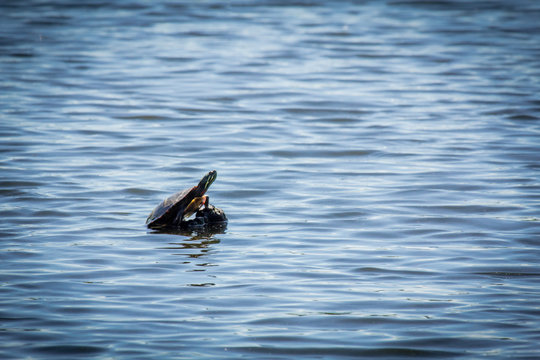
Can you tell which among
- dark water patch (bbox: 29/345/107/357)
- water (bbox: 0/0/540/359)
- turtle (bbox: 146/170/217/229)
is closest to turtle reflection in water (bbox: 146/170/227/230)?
turtle (bbox: 146/170/217/229)

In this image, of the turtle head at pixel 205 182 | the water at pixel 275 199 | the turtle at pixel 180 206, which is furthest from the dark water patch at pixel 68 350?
the turtle head at pixel 205 182

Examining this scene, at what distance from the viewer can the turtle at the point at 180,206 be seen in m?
6.71

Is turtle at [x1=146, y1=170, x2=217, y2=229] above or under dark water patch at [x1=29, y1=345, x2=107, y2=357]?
above

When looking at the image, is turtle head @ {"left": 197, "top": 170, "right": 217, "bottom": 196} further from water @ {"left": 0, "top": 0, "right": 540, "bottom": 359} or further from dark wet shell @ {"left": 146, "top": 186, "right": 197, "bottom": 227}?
water @ {"left": 0, "top": 0, "right": 540, "bottom": 359}

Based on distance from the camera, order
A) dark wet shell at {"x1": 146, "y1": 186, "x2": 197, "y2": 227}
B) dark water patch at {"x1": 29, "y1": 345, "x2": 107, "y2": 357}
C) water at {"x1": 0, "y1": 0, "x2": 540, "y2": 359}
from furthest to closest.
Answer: dark wet shell at {"x1": 146, "y1": 186, "x2": 197, "y2": 227}
water at {"x1": 0, "y1": 0, "x2": 540, "y2": 359}
dark water patch at {"x1": 29, "y1": 345, "x2": 107, "y2": 357}

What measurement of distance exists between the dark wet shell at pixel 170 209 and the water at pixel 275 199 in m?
0.21

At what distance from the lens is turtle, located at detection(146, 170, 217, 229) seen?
6.71 metres

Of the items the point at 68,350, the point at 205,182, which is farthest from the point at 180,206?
the point at 68,350

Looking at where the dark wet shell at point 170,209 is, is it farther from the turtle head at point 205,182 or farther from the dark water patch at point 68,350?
the dark water patch at point 68,350

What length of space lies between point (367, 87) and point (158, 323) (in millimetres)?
10657

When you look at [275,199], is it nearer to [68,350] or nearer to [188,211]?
[188,211]

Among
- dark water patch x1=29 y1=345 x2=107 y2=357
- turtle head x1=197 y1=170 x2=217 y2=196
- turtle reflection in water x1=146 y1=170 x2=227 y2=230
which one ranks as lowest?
dark water patch x1=29 y1=345 x2=107 y2=357

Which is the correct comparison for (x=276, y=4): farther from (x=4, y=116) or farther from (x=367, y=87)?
(x=4, y=116)

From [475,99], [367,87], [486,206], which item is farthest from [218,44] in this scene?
[486,206]
